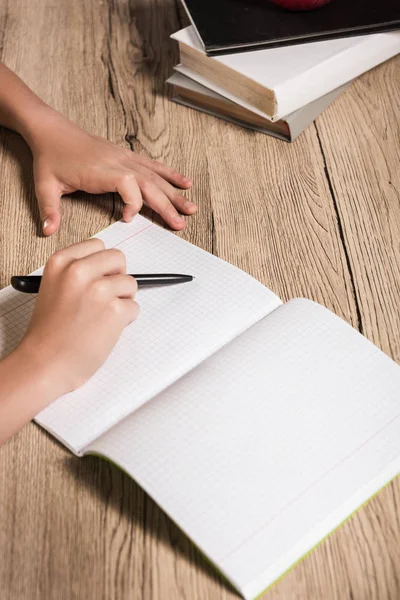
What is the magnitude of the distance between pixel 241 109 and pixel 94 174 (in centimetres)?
26

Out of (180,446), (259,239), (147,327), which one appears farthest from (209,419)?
(259,239)

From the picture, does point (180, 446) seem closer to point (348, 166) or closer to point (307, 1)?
point (348, 166)

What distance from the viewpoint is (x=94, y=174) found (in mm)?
965

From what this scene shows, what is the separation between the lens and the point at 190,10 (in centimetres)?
112

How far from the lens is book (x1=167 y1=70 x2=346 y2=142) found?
42.3 inches

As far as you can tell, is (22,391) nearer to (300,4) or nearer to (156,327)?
(156,327)

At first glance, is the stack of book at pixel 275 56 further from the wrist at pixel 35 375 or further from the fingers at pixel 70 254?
the wrist at pixel 35 375

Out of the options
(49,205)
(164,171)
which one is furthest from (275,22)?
(49,205)

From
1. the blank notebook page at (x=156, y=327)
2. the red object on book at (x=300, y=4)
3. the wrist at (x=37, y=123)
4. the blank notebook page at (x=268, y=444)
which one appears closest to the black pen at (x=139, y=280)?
the blank notebook page at (x=156, y=327)

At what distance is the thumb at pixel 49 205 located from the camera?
931 mm

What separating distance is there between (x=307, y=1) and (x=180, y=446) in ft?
2.47

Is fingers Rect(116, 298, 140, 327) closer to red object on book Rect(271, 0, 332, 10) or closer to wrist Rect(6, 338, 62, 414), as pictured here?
wrist Rect(6, 338, 62, 414)

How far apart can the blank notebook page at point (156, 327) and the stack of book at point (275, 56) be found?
0.95 feet

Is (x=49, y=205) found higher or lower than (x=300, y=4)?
lower
